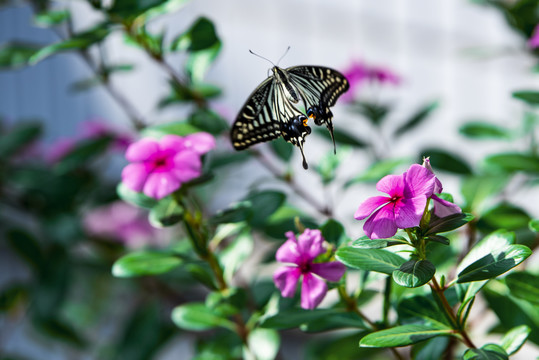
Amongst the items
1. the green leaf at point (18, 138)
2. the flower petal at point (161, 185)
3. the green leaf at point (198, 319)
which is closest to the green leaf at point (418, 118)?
the green leaf at point (198, 319)

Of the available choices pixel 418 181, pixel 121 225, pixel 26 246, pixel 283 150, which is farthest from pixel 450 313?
pixel 121 225

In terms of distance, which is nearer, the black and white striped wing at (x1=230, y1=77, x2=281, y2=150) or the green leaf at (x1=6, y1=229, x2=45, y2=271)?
the black and white striped wing at (x1=230, y1=77, x2=281, y2=150)

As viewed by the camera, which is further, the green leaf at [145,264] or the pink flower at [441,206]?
the green leaf at [145,264]

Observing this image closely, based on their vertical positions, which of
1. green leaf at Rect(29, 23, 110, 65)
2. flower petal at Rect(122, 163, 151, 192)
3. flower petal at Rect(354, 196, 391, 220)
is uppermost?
green leaf at Rect(29, 23, 110, 65)

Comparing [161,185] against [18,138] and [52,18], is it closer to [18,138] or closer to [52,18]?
[52,18]

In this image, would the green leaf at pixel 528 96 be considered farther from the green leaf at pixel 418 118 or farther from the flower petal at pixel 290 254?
the green leaf at pixel 418 118

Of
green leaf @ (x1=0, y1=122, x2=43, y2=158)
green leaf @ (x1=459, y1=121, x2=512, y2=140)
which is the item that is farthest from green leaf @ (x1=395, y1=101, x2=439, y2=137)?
green leaf @ (x1=0, y1=122, x2=43, y2=158)

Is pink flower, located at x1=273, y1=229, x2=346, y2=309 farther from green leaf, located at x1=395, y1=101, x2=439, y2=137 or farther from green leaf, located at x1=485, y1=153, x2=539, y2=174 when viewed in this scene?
green leaf, located at x1=395, y1=101, x2=439, y2=137

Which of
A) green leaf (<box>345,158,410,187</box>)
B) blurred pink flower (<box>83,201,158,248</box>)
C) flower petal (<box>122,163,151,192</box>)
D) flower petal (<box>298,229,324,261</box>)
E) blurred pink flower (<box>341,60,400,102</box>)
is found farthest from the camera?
blurred pink flower (<box>83,201,158,248</box>)
